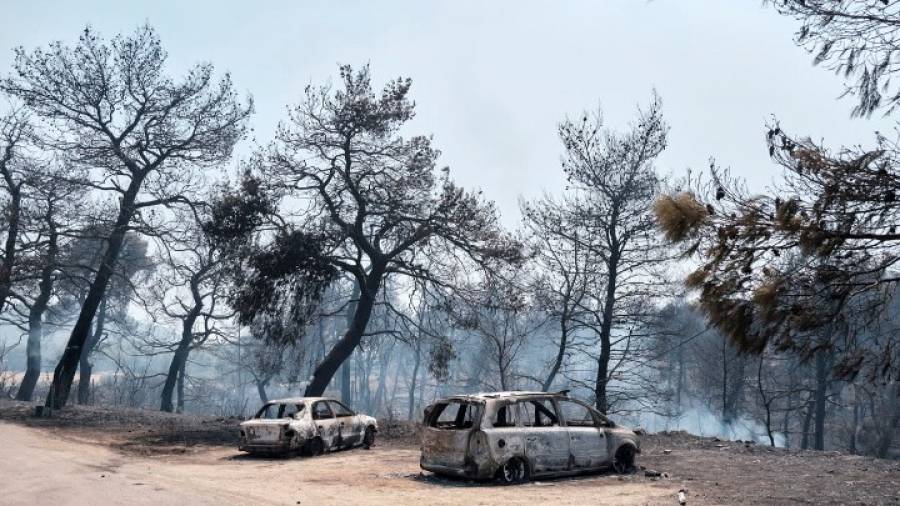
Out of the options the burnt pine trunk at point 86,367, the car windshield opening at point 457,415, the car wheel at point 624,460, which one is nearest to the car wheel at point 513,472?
the car windshield opening at point 457,415

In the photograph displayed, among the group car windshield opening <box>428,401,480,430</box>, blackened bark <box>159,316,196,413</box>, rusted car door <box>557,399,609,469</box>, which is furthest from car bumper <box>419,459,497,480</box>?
blackened bark <box>159,316,196,413</box>

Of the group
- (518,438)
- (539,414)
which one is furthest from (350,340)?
(518,438)

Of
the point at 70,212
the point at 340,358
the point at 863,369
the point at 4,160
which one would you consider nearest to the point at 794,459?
the point at 863,369

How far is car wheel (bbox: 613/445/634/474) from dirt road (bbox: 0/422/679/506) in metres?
0.56

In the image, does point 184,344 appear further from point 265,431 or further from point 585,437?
point 585,437

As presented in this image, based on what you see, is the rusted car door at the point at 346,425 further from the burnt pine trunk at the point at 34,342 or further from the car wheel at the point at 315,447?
the burnt pine trunk at the point at 34,342

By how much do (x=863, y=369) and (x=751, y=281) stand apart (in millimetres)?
1473

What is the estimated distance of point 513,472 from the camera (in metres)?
13.4

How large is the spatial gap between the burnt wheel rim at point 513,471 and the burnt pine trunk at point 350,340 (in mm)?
12572

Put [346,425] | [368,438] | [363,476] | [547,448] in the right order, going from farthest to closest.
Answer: [368,438]
[346,425]
[363,476]
[547,448]

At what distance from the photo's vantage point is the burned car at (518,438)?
43.5 ft

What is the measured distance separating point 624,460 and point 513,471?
9.57 ft

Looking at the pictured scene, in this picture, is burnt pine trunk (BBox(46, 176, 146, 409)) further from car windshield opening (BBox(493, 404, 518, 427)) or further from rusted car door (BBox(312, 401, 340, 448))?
car windshield opening (BBox(493, 404, 518, 427))

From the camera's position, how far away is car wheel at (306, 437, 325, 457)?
726 inches
